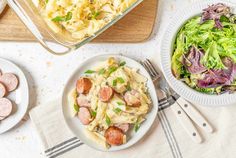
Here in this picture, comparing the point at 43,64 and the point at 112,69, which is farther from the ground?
the point at 43,64

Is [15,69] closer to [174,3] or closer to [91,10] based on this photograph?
[91,10]

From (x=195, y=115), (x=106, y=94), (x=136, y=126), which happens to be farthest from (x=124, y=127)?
(x=195, y=115)

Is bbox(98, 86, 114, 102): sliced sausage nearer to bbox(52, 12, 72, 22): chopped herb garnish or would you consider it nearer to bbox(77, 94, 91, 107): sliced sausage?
bbox(77, 94, 91, 107): sliced sausage

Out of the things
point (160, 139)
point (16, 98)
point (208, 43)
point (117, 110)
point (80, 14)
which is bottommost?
point (160, 139)

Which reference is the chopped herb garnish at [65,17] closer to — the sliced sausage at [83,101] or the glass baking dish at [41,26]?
the glass baking dish at [41,26]

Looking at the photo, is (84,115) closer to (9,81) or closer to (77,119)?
(77,119)

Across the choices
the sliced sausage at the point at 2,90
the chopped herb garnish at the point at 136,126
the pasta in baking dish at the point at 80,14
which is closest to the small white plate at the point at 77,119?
the chopped herb garnish at the point at 136,126

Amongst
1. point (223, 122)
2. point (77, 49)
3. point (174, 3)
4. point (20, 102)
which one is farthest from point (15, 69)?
point (223, 122)
